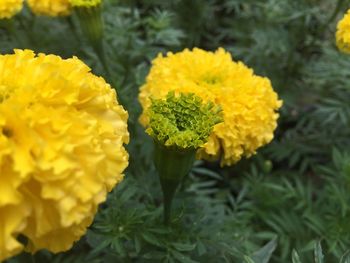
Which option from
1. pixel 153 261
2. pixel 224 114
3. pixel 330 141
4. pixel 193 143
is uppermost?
pixel 193 143

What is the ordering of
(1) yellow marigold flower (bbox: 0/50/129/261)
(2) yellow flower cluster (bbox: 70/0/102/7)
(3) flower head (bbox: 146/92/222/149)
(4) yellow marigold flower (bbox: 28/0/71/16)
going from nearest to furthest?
(1) yellow marigold flower (bbox: 0/50/129/261) < (3) flower head (bbox: 146/92/222/149) < (2) yellow flower cluster (bbox: 70/0/102/7) < (4) yellow marigold flower (bbox: 28/0/71/16)

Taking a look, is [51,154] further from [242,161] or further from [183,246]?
[242,161]

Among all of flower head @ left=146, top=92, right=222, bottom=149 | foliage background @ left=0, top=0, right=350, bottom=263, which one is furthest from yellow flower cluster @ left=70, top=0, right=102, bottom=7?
flower head @ left=146, top=92, right=222, bottom=149

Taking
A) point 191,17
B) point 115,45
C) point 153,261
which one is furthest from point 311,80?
point 153,261

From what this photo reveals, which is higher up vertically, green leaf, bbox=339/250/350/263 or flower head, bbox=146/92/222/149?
flower head, bbox=146/92/222/149

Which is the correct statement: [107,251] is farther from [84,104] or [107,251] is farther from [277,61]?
[277,61]

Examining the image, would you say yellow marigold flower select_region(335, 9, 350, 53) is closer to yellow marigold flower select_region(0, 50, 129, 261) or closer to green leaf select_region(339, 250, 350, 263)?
green leaf select_region(339, 250, 350, 263)
